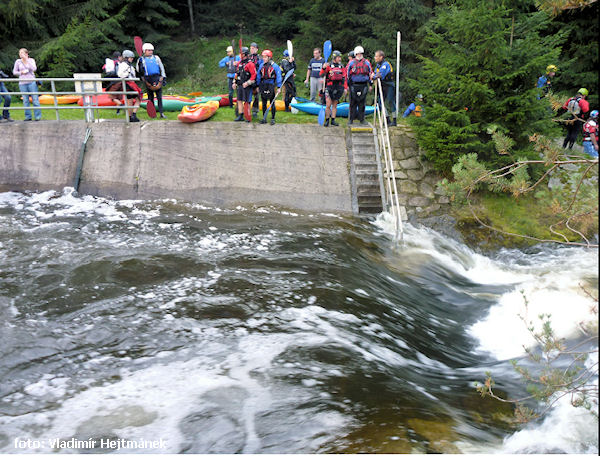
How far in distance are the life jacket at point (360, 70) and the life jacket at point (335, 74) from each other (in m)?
0.22

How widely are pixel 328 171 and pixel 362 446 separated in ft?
27.1

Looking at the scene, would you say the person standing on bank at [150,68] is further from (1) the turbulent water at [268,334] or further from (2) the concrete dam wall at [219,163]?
(1) the turbulent water at [268,334]

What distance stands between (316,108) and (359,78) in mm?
2145

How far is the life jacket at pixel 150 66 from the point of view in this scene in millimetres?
12016

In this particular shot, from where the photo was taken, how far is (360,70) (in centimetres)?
1168

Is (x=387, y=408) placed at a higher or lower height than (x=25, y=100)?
lower

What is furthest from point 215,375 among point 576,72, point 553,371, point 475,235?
point 576,72

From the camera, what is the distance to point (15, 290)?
6656mm

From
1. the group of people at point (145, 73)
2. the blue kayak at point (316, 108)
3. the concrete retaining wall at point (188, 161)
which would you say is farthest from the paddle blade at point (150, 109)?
the blue kayak at point (316, 108)

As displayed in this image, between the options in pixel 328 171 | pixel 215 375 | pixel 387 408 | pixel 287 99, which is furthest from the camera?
pixel 287 99

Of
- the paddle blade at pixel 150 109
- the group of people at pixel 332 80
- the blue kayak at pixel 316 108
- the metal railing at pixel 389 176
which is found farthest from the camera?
the blue kayak at pixel 316 108

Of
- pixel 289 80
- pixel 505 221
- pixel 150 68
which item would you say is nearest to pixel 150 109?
pixel 150 68

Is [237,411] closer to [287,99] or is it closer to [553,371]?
[553,371]

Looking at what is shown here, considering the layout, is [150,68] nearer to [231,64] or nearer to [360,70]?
[231,64]
